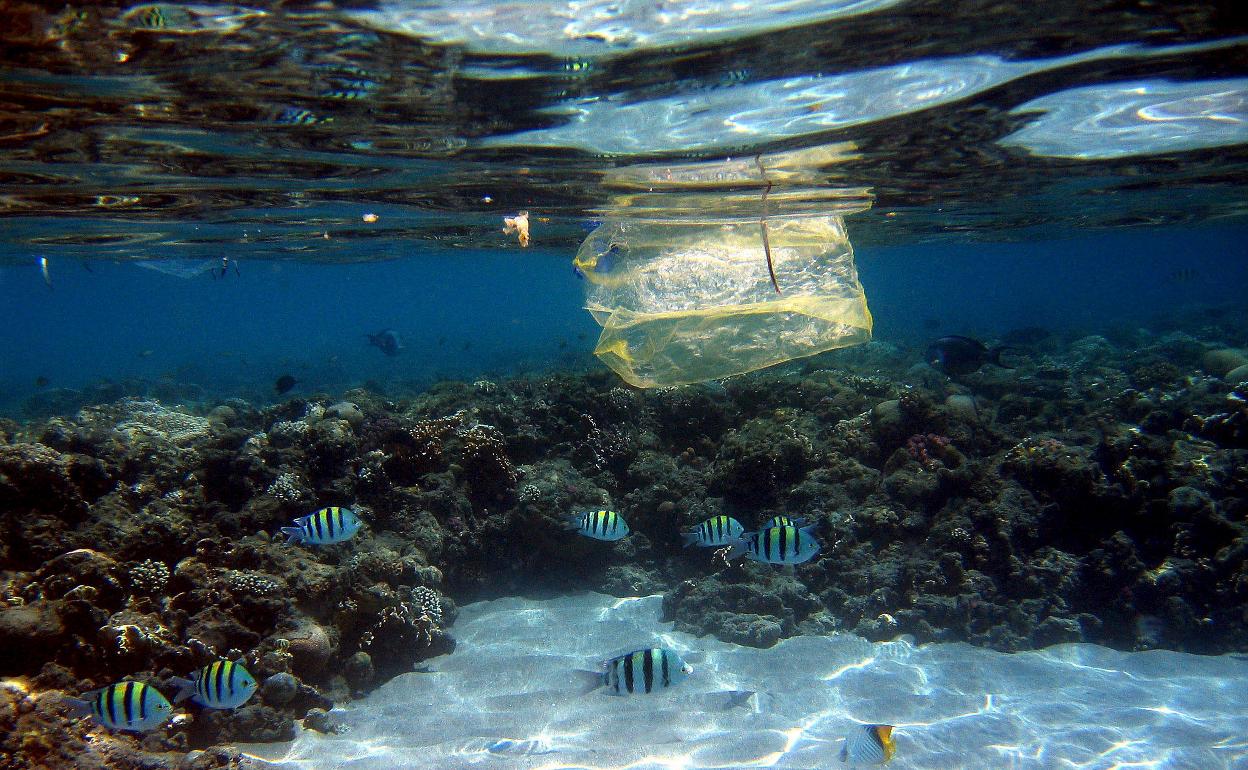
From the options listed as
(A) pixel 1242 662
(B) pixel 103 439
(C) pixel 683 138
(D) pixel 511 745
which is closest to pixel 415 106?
(C) pixel 683 138

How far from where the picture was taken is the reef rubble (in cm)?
622

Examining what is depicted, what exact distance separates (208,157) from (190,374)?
33.5m

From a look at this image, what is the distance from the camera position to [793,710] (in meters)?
6.63

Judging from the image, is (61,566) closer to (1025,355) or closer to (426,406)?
(426,406)

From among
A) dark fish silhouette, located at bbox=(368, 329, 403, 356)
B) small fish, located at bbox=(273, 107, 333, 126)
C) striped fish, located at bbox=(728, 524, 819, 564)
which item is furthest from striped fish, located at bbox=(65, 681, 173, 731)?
dark fish silhouette, located at bbox=(368, 329, 403, 356)

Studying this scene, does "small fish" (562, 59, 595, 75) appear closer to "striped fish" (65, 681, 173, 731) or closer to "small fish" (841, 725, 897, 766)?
"striped fish" (65, 681, 173, 731)

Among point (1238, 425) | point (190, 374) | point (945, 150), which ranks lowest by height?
point (190, 374)

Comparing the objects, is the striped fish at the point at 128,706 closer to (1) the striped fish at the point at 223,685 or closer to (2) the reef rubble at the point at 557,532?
(1) the striped fish at the point at 223,685

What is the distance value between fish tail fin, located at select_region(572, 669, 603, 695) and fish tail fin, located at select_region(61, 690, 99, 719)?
4.48m

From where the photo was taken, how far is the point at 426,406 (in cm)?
1209

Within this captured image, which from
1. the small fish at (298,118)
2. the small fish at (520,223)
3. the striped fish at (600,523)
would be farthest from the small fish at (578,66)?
the small fish at (520,223)

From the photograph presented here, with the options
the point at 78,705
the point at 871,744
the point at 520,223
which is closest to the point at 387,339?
the point at 520,223

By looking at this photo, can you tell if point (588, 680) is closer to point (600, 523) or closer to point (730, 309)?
point (600, 523)

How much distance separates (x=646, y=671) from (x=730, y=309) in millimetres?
4115
